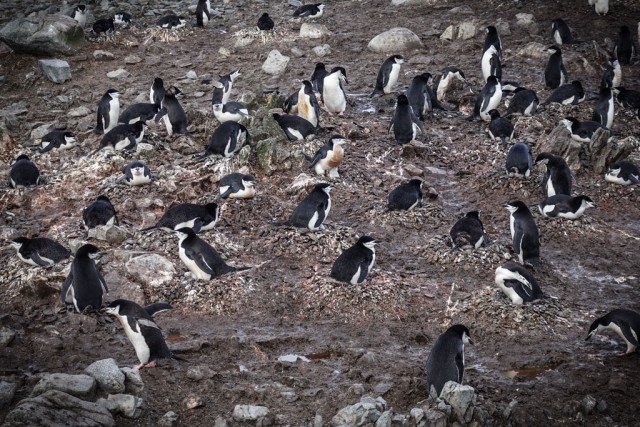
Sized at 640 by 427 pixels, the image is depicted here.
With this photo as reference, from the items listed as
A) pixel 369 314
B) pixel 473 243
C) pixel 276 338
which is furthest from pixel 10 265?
pixel 473 243

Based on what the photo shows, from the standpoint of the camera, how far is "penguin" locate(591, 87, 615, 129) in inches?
441

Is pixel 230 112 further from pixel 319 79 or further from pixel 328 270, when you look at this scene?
pixel 328 270

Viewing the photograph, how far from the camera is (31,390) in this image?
20.4 ft

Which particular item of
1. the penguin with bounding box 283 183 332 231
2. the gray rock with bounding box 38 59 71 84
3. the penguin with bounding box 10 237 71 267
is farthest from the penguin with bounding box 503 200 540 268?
the gray rock with bounding box 38 59 71 84

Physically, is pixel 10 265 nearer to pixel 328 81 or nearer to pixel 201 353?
pixel 201 353

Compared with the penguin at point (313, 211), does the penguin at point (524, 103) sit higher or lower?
lower

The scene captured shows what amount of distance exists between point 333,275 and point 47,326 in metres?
2.60

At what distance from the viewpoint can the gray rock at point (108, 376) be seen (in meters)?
6.16

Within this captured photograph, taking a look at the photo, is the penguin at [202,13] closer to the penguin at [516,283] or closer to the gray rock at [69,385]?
the penguin at [516,283]

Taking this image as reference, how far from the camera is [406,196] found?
367 inches

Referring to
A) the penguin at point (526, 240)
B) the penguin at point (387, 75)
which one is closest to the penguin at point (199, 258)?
the penguin at point (526, 240)

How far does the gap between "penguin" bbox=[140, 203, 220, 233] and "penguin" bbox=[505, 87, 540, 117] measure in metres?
4.66

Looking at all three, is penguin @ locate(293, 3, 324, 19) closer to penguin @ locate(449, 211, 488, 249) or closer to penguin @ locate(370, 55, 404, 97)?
penguin @ locate(370, 55, 404, 97)

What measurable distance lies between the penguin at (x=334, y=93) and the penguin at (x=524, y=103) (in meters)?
2.22
